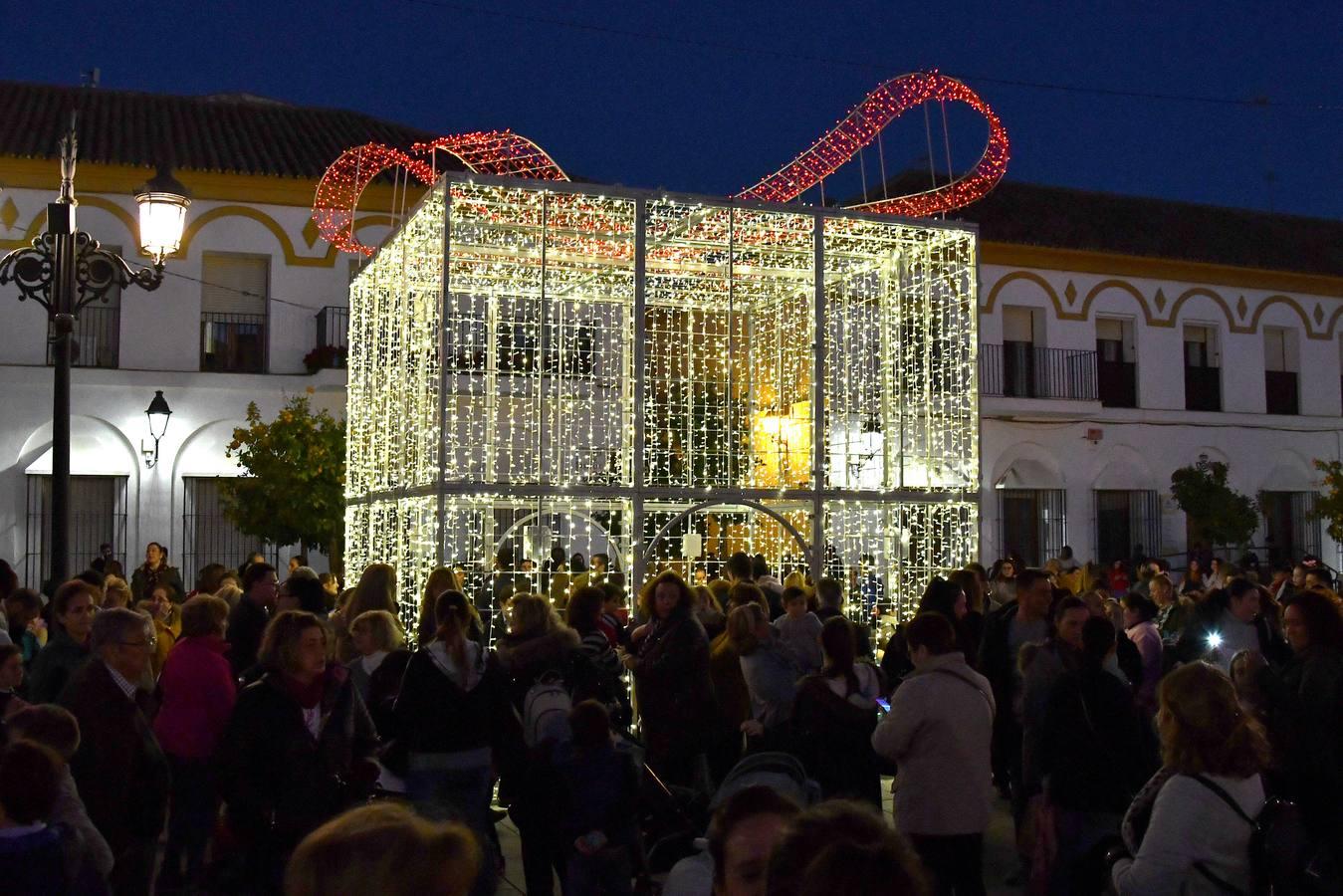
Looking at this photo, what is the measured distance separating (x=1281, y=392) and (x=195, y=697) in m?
24.7

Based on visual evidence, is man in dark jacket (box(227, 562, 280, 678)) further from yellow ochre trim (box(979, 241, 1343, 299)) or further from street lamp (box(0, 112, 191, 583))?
yellow ochre trim (box(979, 241, 1343, 299))

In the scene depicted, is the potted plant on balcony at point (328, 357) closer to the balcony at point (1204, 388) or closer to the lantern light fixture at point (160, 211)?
the lantern light fixture at point (160, 211)

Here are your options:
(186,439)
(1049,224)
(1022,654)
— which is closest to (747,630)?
(1022,654)

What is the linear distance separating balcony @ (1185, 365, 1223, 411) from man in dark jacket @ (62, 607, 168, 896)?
2325 cm

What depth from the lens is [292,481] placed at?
55.0 feet

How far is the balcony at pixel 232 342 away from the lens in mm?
20000

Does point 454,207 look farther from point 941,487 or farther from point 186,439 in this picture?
point 186,439

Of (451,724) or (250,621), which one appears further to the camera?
(250,621)

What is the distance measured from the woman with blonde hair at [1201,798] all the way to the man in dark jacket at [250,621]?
17.1 feet

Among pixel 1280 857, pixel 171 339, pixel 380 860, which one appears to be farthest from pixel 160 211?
pixel 171 339

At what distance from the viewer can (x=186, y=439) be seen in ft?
63.9

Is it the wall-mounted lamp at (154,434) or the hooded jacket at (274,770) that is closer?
the hooded jacket at (274,770)

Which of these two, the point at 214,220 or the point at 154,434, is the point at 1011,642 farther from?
the point at 214,220

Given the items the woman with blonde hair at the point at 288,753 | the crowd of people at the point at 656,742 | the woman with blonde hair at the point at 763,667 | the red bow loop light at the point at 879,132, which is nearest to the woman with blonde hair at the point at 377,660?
the crowd of people at the point at 656,742
